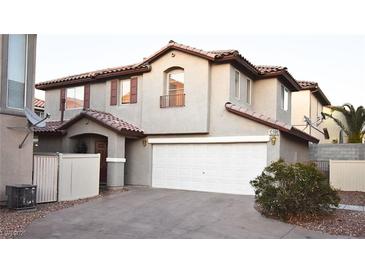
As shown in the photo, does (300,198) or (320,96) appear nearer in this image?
(300,198)

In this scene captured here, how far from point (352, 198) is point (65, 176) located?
39.4 ft

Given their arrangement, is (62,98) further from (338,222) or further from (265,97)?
(338,222)

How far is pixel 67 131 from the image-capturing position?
57.5 ft

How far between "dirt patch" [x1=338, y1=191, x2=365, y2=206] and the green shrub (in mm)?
3201

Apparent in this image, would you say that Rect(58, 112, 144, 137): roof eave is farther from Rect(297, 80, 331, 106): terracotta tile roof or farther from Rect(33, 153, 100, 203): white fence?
Rect(297, 80, 331, 106): terracotta tile roof

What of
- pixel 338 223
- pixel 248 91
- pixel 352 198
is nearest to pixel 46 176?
pixel 338 223

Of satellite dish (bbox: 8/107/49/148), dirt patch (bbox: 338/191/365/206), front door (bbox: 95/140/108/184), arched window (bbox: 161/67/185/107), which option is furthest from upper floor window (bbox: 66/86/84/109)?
dirt patch (bbox: 338/191/365/206)

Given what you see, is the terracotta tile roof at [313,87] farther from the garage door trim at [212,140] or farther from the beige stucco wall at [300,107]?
the garage door trim at [212,140]

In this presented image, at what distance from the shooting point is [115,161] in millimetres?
15320

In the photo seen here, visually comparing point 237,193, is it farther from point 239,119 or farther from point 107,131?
point 107,131

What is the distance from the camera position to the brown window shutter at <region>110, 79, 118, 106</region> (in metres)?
17.8

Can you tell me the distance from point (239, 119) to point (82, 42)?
766 centimetres

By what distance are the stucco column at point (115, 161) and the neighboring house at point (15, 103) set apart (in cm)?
451

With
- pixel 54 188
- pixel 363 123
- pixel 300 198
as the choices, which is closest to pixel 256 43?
pixel 300 198
